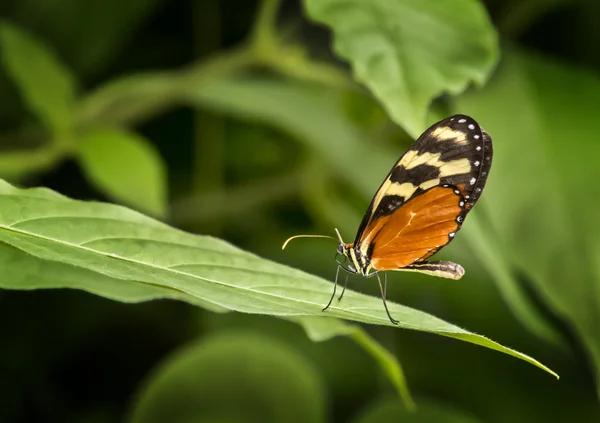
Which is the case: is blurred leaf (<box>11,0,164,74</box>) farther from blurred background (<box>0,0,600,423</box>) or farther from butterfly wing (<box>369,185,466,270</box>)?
butterfly wing (<box>369,185,466,270</box>)

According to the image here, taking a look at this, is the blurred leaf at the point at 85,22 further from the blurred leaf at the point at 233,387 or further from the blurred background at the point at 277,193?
the blurred leaf at the point at 233,387

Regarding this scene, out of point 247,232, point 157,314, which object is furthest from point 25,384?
point 247,232

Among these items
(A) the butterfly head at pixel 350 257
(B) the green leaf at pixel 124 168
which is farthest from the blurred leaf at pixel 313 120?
(A) the butterfly head at pixel 350 257

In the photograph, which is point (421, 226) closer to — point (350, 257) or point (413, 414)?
point (350, 257)

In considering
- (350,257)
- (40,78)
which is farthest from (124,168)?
(350,257)

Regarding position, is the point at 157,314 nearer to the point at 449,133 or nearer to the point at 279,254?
the point at 279,254

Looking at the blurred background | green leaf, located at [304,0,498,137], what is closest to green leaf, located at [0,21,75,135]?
the blurred background
